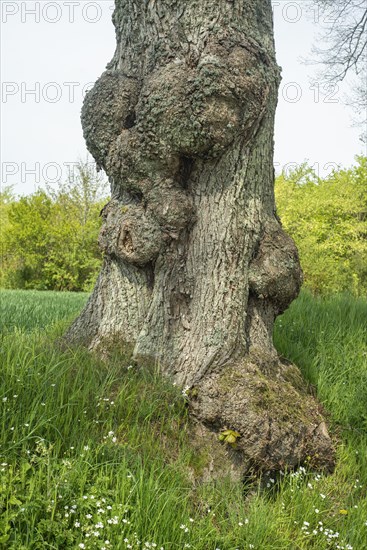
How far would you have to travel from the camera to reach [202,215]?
11.4 ft

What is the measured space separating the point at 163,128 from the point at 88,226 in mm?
23835

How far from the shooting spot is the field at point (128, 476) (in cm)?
211

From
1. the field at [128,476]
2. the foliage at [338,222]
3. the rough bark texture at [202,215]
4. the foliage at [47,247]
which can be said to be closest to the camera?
the field at [128,476]

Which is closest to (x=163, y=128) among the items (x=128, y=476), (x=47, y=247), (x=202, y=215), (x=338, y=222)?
(x=202, y=215)

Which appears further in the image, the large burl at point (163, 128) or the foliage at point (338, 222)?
the foliage at point (338, 222)

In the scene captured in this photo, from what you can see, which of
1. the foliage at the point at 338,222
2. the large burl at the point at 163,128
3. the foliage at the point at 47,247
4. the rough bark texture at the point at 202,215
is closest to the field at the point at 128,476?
the rough bark texture at the point at 202,215

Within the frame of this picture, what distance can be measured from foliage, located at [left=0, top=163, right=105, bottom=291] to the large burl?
72.5ft

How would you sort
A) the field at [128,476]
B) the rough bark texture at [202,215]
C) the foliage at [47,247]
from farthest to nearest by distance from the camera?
the foliage at [47,247]
the rough bark texture at [202,215]
the field at [128,476]

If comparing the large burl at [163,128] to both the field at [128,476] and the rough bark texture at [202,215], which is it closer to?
the rough bark texture at [202,215]

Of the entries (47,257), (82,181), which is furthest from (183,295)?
(82,181)

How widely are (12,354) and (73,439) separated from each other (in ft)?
2.73

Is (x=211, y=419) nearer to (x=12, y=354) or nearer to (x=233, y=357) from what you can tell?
(x=233, y=357)

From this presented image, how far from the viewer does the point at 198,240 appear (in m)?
3.46

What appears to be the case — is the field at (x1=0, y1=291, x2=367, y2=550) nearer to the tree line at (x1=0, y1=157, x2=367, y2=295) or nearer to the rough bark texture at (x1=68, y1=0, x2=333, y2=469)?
the rough bark texture at (x1=68, y1=0, x2=333, y2=469)
